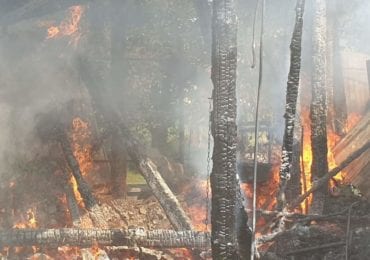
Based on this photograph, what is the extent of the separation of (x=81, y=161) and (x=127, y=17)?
5653 mm

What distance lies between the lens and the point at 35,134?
12.1 m

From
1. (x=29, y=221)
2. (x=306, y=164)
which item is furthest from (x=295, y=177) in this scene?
(x=29, y=221)

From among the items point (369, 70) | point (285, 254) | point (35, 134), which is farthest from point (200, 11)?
point (369, 70)

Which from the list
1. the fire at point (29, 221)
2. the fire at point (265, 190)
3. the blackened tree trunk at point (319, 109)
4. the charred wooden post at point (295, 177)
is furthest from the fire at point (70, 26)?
the charred wooden post at point (295, 177)

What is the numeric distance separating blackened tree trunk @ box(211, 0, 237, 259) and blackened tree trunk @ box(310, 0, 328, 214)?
13.4ft

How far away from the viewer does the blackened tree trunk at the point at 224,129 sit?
218 inches

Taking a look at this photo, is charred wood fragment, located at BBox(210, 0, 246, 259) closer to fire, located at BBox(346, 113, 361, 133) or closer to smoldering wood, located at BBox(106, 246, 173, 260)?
smoldering wood, located at BBox(106, 246, 173, 260)

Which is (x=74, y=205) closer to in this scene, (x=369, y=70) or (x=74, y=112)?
(x=74, y=112)

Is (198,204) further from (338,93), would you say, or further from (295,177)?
(338,93)

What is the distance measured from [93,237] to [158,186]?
2.00 metres

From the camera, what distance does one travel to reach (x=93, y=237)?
828 centimetres

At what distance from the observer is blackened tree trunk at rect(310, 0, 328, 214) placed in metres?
9.35

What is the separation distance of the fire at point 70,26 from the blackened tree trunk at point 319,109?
25.4 ft

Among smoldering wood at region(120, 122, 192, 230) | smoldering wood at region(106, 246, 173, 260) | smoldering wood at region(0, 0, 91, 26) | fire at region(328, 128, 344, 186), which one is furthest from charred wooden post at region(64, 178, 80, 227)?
fire at region(328, 128, 344, 186)
